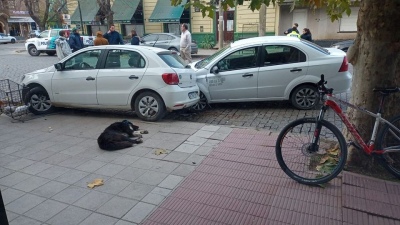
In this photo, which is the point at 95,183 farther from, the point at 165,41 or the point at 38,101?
the point at 165,41

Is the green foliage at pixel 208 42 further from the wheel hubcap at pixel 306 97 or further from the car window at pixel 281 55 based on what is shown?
the wheel hubcap at pixel 306 97

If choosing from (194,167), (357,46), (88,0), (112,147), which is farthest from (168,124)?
(88,0)

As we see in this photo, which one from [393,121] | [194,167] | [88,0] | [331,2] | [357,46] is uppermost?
[88,0]

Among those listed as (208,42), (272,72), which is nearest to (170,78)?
(272,72)

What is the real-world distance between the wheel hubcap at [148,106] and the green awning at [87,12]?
24238 millimetres

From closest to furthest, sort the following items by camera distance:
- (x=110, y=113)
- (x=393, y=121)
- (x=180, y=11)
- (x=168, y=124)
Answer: (x=393, y=121) → (x=168, y=124) → (x=110, y=113) → (x=180, y=11)

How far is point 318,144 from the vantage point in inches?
148

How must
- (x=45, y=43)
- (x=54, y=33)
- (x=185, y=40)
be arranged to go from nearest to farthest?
(x=185, y=40) → (x=45, y=43) → (x=54, y=33)

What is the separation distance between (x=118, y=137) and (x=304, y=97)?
4.24 m

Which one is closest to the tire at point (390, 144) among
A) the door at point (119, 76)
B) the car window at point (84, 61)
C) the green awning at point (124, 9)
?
the door at point (119, 76)

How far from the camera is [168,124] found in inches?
245

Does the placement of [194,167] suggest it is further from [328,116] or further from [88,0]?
[88,0]

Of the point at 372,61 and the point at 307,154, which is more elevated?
the point at 372,61

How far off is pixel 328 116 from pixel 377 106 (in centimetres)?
271
